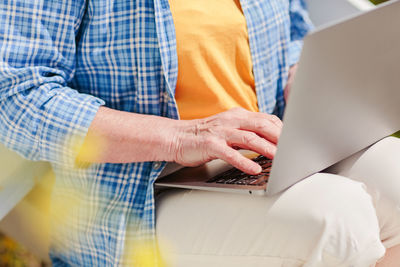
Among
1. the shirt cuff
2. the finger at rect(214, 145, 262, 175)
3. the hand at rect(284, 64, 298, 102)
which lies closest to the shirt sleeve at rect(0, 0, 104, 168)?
the shirt cuff

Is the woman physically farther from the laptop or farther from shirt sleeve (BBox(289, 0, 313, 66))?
shirt sleeve (BBox(289, 0, 313, 66))

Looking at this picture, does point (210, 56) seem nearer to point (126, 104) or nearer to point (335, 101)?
point (126, 104)

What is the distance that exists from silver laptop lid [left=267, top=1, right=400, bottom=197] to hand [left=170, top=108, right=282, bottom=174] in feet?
0.39

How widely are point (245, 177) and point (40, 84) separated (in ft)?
1.45

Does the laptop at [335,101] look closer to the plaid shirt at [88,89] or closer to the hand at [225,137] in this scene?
the hand at [225,137]

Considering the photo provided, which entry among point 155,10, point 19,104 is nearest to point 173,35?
point 155,10

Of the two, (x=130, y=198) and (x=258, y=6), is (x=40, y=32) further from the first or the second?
(x=258, y=6)

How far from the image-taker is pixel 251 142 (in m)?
0.97

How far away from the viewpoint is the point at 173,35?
1.06 m

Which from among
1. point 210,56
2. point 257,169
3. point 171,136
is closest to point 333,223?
point 257,169

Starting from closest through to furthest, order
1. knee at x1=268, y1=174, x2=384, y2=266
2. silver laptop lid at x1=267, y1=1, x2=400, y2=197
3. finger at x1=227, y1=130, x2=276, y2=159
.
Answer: silver laptop lid at x1=267, y1=1, x2=400, y2=197 → knee at x1=268, y1=174, x2=384, y2=266 → finger at x1=227, y1=130, x2=276, y2=159

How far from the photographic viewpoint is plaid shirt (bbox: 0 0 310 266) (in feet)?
3.28

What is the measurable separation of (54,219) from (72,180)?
0.13 metres

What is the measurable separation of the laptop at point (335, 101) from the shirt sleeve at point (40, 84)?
254 millimetres
